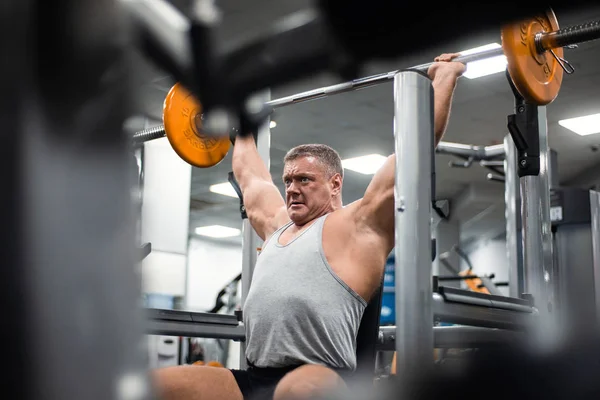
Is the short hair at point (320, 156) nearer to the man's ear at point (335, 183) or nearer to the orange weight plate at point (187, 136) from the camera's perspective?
the man's ear at point (335, 183)

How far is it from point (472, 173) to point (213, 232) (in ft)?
22.0

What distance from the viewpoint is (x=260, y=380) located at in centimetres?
191

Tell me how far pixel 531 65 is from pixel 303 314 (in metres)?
0.91

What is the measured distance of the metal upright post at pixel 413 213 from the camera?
156 cm

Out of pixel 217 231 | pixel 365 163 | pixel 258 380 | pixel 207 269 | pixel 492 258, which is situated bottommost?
pixel 258 380

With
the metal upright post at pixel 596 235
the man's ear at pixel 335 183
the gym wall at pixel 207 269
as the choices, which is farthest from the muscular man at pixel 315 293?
the gym wall at pixel 207 269

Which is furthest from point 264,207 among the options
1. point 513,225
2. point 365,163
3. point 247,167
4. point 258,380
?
point 365,163

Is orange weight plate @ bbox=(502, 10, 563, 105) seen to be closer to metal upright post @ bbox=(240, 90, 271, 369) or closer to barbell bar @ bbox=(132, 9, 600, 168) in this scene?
barbell bar @ bbox=(132, 9, 600, 168)

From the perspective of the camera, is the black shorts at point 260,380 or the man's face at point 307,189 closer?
the black shorts at point 260,380

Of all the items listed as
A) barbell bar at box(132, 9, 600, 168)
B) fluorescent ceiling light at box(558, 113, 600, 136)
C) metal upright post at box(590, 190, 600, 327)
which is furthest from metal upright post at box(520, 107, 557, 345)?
fluorescent ceiling light at box(558, 113, 600, 136)

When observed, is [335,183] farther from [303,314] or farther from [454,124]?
[454,124]

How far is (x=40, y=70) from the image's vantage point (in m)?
0.29

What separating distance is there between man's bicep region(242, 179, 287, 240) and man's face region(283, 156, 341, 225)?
0.48ft

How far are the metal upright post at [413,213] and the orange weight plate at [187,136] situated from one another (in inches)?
31.4
